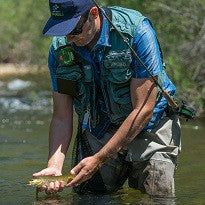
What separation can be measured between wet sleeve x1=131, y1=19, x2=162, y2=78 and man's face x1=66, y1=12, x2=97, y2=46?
1.04ft

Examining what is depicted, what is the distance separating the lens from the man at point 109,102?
5164 millimetres

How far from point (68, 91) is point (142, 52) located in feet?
2.35

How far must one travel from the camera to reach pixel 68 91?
555cm

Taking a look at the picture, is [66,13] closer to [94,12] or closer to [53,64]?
[94,12]

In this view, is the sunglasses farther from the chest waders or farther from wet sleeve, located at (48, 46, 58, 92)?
wet sleeve, located at (48, 46, 58, 92)

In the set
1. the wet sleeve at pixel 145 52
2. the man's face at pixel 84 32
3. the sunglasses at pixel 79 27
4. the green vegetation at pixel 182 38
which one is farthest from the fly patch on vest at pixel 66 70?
the green vegetation at pixel 182 38

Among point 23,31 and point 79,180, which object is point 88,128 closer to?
point 79,180

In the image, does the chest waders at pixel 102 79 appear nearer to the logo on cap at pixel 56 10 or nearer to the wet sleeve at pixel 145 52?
the wet sleeve at pixel 145 52

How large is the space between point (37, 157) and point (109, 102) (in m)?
3.83

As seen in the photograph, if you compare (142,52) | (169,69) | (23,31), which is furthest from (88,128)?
(23,31)

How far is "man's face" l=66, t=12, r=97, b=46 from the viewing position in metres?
4.99

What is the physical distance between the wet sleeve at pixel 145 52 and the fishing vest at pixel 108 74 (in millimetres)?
38

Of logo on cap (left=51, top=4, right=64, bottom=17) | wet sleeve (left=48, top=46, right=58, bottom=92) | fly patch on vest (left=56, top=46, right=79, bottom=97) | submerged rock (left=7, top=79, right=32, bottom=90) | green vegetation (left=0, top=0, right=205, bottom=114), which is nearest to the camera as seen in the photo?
logo on cap (left=51, top=4, right=64, bottom=17)

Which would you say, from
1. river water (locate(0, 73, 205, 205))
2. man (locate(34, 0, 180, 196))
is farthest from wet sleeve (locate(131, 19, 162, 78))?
river water (locate(0, 73, 205, 205))
